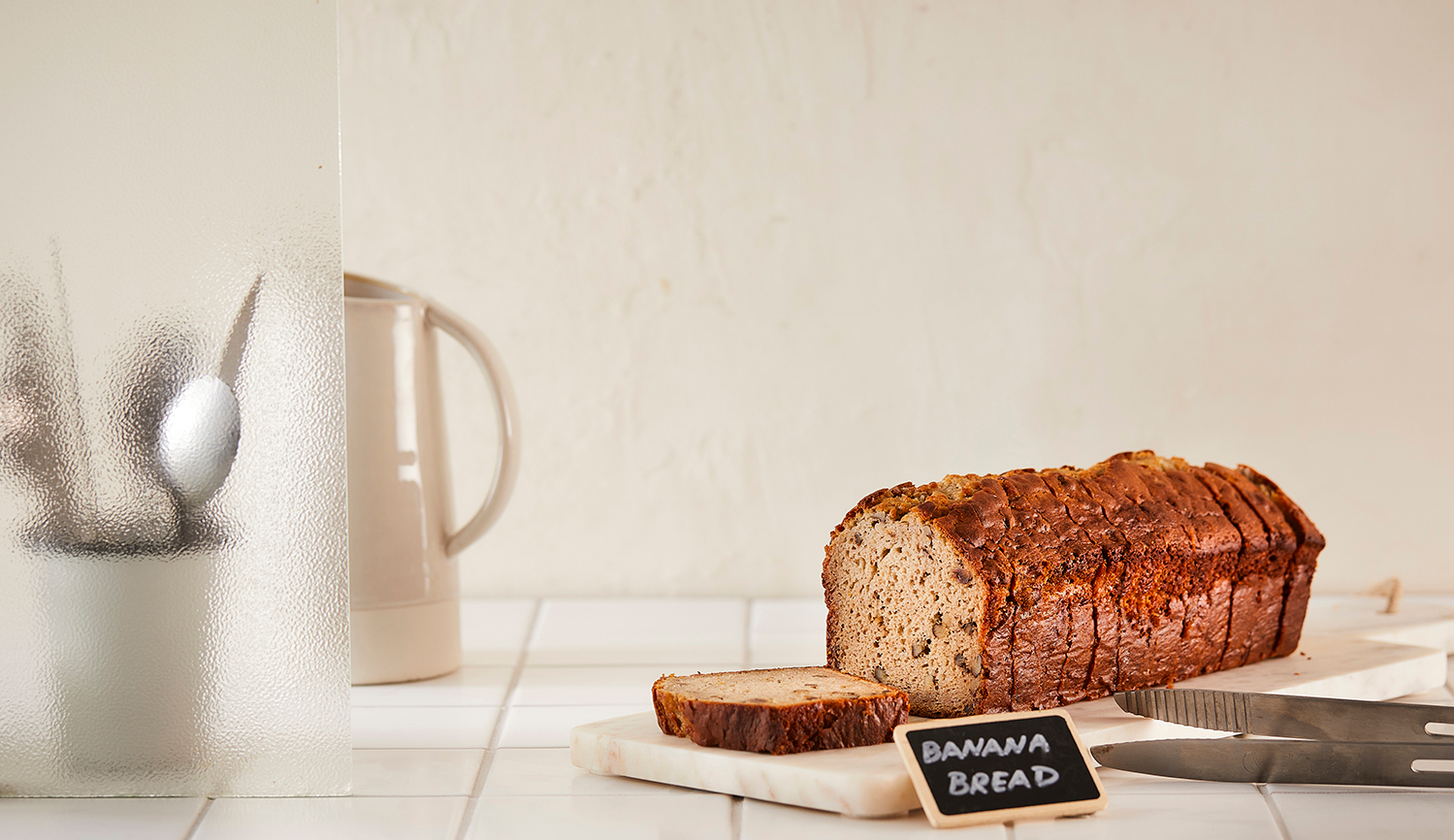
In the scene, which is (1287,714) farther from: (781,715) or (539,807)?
(539,807)

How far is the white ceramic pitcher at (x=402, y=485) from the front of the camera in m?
1.25

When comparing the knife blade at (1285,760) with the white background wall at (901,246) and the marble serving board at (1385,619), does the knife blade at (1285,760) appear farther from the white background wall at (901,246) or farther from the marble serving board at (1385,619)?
the white background wall at (901,246)

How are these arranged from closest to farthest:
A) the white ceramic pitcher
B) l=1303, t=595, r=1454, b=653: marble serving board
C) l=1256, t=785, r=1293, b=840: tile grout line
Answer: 1. l=1256, t=785, r=1293, b=840: tile grout line
2. the white ceramic pitcher
3. l=1303, t=595, r=1454, b=653: marble serving board

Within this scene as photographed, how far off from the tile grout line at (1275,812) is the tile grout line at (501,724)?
0.56 meters

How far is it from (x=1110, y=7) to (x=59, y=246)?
4.20 ft

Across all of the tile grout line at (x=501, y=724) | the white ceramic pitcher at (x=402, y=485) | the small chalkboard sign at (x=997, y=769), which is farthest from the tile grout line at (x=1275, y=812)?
the white ceramic pitcher at (x=402, y=485)

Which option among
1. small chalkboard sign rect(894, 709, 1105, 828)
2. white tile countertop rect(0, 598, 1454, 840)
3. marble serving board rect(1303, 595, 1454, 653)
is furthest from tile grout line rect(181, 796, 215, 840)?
marble serving board rect(1303, 595, 1454, 653)

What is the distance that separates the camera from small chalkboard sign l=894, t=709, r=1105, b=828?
33.6 inches

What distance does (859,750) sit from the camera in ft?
3.09

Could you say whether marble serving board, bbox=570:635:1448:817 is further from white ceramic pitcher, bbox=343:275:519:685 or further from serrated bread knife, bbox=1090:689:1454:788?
white ceramic pitcher, bbox=343:275:519:685

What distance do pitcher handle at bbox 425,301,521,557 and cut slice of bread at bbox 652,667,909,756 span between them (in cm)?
37

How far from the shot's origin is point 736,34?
64.0 inches

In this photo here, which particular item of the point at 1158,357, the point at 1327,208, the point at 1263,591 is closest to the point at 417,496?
the point at 1263,591

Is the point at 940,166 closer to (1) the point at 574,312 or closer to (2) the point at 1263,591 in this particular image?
(1) the point at 574,312
